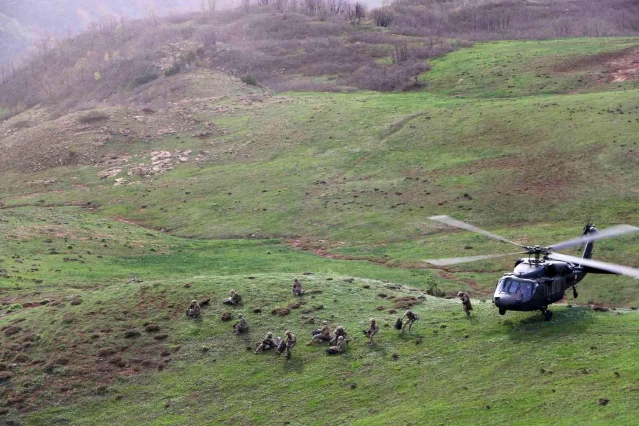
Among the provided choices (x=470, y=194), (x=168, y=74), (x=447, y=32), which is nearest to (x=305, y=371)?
(x=470, y=194)

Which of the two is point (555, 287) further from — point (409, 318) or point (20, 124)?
point (20, 124)

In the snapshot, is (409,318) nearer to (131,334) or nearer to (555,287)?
(555,287)

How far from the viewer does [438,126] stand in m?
91.3

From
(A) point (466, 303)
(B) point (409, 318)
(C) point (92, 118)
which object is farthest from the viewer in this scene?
(C) point (92, 118)

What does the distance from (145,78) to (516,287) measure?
4530 inches

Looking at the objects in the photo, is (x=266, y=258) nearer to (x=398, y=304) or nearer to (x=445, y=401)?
(x=398, y=304)

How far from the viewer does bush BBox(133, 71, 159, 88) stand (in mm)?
135750

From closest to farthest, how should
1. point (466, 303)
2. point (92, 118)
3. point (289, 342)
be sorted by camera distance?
point (289, 342) < point (466, 303) < point (92, 118)

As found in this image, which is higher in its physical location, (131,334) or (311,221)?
(131,334)

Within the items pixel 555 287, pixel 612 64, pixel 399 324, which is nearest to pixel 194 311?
pixel 399 324

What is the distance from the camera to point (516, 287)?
31.7 m

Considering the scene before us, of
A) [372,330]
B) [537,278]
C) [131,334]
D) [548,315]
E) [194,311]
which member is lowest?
[131,334]

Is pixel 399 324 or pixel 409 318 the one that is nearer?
pixel 409 318

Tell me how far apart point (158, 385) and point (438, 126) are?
64107 millimetres
